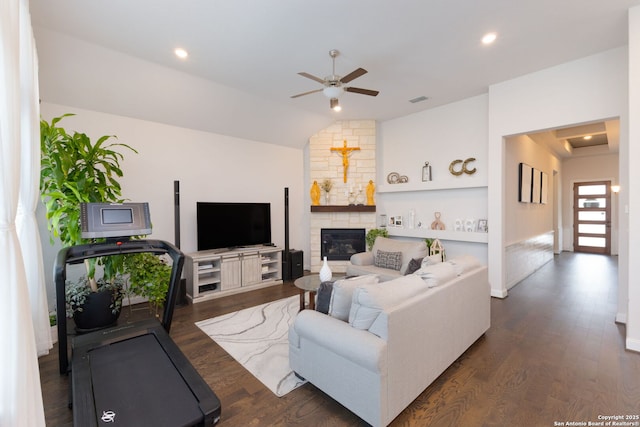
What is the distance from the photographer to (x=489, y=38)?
3.22 m

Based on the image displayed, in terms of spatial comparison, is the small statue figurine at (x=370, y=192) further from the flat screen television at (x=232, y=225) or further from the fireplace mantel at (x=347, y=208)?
the flat screen television at (x=232, y=225)

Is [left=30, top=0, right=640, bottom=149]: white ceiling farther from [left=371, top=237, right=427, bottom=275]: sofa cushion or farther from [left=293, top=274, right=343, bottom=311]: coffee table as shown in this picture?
[left=293, top=274, right=343, bottom=311]: coffee table

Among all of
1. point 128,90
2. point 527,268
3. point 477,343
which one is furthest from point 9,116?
point 527,268

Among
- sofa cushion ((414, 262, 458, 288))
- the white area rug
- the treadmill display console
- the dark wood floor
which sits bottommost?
the dark wood floor

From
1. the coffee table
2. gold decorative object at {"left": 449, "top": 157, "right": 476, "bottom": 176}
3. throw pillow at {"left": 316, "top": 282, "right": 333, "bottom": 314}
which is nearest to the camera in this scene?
throw pillow at {"left": 316, "top": 282, "right": 333, "bottom": 314}

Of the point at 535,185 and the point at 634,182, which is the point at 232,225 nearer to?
the point at 634,182

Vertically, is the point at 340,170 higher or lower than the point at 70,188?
higher

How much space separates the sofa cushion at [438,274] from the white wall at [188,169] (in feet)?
13.0

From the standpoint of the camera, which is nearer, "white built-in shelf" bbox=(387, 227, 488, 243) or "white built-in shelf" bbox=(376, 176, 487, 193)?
"white built-in shelf" bbox=(387, 227, 488, 243)

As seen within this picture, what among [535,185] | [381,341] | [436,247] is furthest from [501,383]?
[535,185]

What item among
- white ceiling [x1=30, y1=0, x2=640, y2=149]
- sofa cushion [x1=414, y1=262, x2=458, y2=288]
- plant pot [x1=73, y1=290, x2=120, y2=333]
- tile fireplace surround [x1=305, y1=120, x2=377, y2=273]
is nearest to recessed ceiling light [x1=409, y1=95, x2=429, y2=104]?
white ceiling [x1=30, y1=0, x2=640, y2=149]

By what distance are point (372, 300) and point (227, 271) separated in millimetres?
3408

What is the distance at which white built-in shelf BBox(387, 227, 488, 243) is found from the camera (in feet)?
15.5

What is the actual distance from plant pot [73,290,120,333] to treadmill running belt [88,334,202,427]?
3.25 ft
